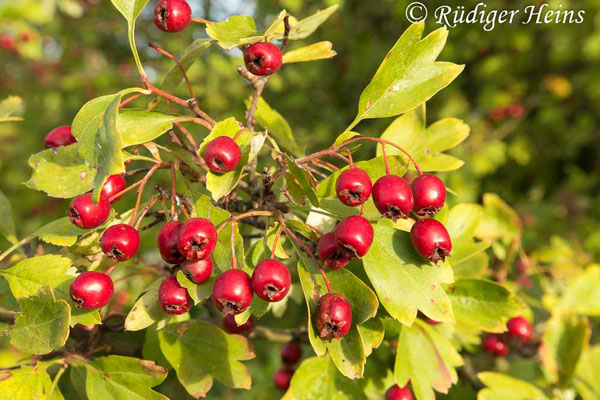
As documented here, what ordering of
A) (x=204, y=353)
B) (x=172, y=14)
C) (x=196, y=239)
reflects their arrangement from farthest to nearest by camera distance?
(x=204, y=353), (x=172, y=14), (x=196, y=239)

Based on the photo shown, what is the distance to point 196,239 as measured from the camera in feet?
3.05

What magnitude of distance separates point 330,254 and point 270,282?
0.13m

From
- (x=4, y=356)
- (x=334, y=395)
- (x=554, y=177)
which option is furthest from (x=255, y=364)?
(x=554, y=177)

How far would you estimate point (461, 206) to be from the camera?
150 cm

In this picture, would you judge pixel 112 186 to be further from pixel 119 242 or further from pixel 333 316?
pixel 333 316

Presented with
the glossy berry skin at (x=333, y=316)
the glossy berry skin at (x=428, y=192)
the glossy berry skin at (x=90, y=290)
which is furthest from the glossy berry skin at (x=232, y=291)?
the glossy berry skin at (x=428, y=192)

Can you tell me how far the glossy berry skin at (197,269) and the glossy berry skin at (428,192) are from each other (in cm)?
41

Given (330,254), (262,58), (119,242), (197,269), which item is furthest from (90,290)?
(262,58)

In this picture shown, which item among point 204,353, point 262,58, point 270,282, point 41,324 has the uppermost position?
point 262,58

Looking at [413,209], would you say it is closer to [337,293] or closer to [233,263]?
[337,293]

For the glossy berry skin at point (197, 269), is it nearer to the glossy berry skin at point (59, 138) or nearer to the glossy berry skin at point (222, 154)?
the glossy berry skin at point (222, 154)

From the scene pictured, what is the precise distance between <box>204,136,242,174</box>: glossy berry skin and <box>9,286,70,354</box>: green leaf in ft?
1.28

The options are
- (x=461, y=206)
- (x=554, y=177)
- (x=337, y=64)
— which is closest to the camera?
(x=461, y=206)

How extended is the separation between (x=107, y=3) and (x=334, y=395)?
578 cm
